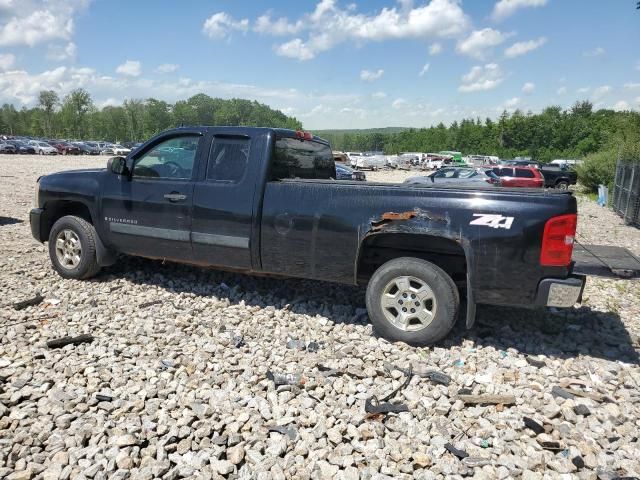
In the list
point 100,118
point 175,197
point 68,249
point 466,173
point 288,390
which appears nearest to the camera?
point 288,390

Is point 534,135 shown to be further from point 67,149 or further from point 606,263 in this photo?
point 606,263

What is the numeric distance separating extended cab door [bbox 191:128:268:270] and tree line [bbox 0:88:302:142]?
9563 cm

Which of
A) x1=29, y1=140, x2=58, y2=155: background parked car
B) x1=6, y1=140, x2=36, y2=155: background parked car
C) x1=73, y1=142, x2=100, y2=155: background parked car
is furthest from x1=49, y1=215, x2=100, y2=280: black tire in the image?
x1=73, y1=142, x2=100, y2=155: background parked car

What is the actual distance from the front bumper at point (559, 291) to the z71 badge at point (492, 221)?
1.82 feet

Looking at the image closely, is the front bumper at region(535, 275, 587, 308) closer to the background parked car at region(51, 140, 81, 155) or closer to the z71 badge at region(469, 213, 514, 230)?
the z71 badge at region(469, 213, 514, 230)

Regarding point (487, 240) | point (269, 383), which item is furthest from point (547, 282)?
point (269, 383)

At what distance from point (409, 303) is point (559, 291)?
1247mm

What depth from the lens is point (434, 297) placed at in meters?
4.42

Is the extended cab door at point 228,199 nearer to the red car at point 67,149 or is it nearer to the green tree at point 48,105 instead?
the red car at point 67,149

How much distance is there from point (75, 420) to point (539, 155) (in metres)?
77.5

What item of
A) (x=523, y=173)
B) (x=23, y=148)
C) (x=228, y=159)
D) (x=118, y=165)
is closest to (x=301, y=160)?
(x=228, y=159)

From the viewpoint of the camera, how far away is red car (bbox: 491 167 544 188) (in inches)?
899

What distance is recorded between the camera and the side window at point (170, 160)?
555 cm

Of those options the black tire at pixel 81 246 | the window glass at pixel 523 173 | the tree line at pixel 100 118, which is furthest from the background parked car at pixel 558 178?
the tree line at pixel 100 118
